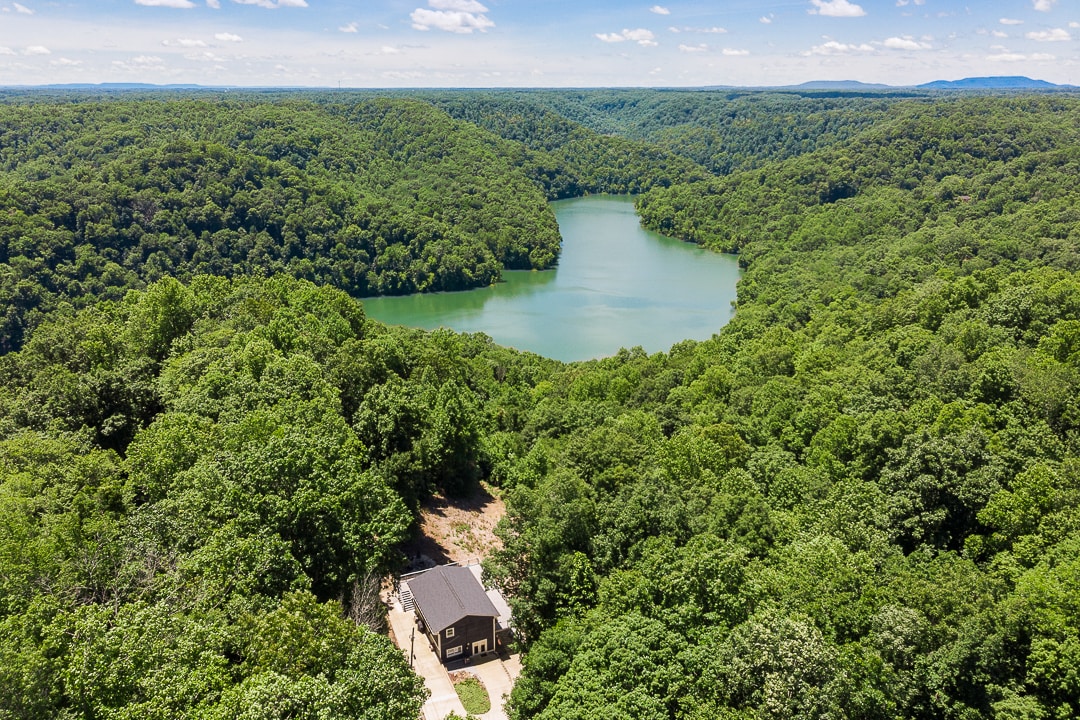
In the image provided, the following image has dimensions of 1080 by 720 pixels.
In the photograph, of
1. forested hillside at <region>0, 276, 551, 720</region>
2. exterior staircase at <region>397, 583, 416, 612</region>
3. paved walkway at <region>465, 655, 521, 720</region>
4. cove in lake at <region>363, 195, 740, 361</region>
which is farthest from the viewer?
cove in lake at <region>363, 195, 740, 361</region>

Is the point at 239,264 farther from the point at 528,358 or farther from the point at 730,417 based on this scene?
the point at 730,417

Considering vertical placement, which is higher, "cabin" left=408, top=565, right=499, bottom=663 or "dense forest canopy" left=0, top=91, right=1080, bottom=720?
"dense forest canopy" left=0, top=91, right=1080, bottom=720

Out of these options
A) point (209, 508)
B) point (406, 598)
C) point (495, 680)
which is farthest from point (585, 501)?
point (209, 508)

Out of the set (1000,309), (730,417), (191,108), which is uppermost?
(191,108)

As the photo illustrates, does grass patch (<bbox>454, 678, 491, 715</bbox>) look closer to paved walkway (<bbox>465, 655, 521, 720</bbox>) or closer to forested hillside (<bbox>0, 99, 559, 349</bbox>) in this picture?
paved walkway (<bbox>465, 655, 521, 720</bbox>)

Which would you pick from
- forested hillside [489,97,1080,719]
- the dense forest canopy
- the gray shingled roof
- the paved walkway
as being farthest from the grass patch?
the dense forest canopy

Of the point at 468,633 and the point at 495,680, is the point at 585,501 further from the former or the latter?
the point at 495,680

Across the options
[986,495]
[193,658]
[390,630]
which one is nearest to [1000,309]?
[986,495]
